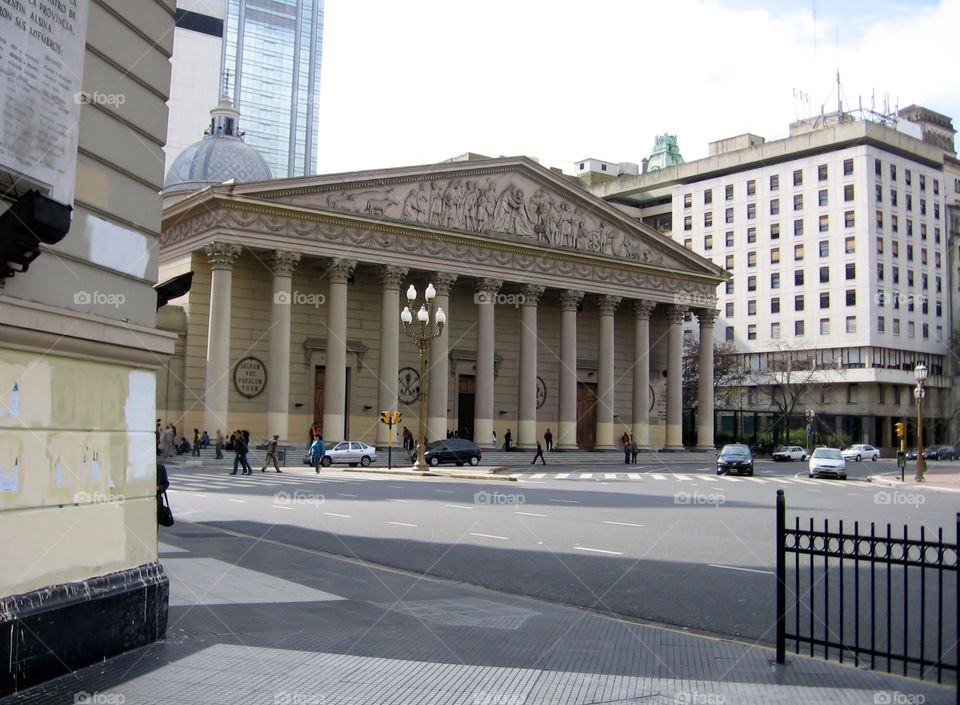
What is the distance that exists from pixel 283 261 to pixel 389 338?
7244 millimetres

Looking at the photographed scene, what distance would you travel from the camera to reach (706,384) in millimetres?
64438

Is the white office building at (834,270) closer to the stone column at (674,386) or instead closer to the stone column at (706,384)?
the stone column at (706,384)

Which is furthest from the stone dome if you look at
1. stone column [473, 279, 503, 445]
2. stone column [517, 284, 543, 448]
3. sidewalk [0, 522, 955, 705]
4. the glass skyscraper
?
the glass skyscraper

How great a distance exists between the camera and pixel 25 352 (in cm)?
690

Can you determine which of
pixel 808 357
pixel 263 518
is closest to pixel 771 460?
pixel 808 357

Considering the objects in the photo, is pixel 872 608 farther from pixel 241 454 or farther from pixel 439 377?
pixel 439 377

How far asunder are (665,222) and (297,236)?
65710 mm

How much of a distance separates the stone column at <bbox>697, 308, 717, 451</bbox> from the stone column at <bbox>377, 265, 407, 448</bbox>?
2426 centimetres

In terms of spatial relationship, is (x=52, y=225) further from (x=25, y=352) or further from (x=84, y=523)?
(x=84, y=523)

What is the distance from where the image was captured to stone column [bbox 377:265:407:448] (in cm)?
5025

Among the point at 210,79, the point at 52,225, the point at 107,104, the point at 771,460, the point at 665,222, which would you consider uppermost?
the point at 210,79

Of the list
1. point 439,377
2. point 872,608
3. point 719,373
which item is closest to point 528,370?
point 439,377

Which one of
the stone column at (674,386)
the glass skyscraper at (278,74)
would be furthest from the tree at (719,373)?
the glass skyscraper at (278,74)

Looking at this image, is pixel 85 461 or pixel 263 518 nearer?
pixel 85 461
